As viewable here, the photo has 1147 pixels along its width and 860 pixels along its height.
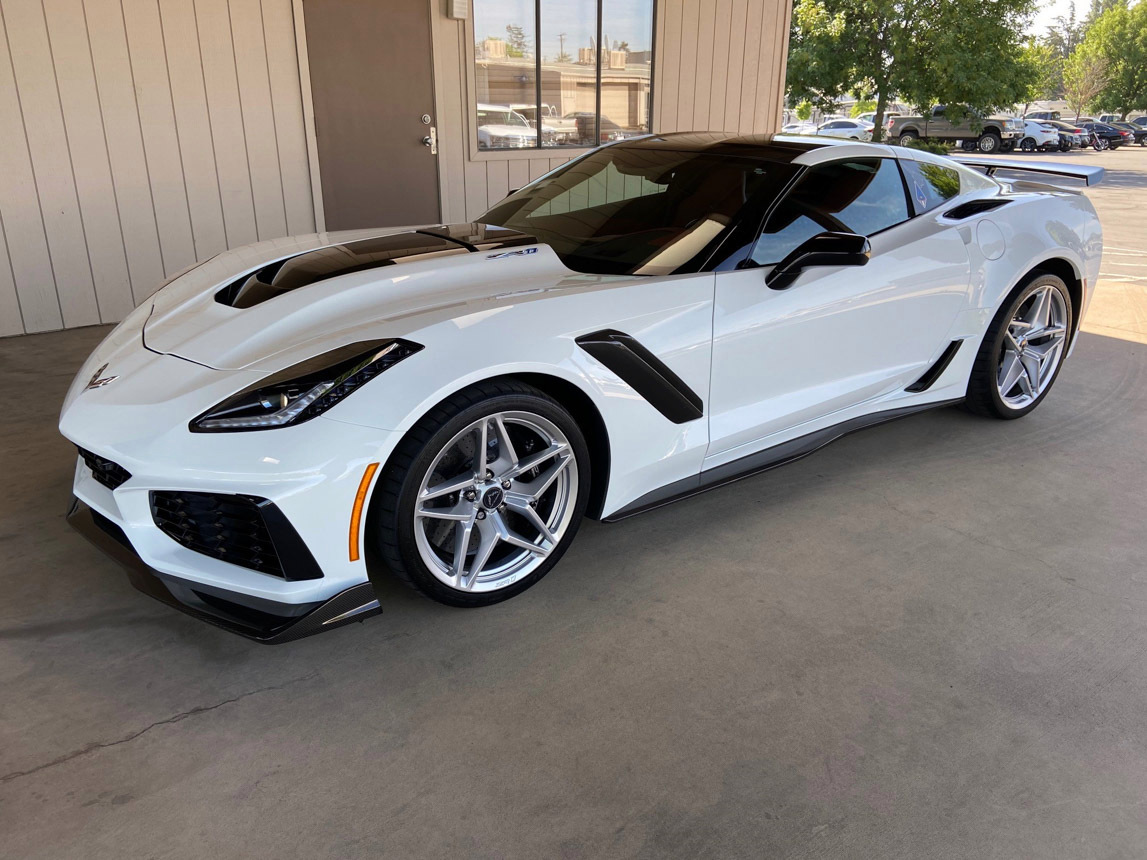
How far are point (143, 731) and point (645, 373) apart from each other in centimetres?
168

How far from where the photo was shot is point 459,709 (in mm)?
2172

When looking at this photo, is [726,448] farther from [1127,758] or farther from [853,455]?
[1127,758]

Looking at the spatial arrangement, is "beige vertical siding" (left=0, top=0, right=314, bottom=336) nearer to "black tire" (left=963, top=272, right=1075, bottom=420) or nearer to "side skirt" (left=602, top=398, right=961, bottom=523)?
"side skirt" (left=602, top=398, right=961, bottom=523)

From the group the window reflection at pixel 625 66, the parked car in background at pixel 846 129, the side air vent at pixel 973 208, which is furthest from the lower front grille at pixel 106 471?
the parked car in background at pixel 846 129

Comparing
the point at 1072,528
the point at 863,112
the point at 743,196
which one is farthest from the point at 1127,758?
the point at 863,112

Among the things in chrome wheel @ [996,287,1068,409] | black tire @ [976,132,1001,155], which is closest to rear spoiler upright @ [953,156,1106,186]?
chrome wheel @ [996,287,1068,409]

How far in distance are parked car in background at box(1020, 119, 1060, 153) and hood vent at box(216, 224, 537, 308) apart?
35469 mm

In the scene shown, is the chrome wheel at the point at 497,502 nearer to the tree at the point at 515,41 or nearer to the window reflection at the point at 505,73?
the window reflection at the point at 505,73

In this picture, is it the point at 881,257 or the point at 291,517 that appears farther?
the point at 881,257

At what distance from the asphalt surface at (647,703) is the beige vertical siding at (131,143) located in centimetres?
289

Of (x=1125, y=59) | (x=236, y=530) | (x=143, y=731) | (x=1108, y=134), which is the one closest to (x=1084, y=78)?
(x=1125, y=59)

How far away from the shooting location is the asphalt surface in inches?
72.2

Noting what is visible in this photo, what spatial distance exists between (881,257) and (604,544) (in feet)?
5.07

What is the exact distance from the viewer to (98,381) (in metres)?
2.44
